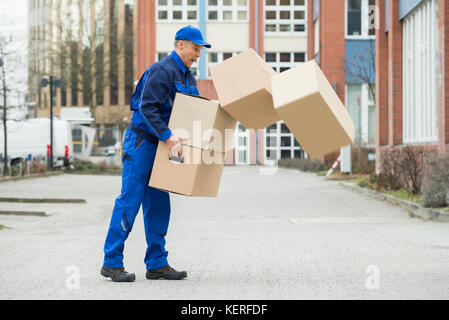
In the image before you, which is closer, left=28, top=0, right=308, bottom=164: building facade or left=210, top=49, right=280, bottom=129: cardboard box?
left=210, top=49, right=280, bottom=129: cardboard box

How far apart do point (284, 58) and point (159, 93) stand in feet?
147

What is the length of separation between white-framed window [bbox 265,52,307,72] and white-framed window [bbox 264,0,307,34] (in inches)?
64.6

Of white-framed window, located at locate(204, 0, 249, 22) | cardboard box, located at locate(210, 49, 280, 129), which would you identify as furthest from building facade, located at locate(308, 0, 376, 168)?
cardboard box, located at locate(210, 49, 280, 129)

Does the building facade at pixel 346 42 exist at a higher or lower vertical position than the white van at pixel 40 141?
higher

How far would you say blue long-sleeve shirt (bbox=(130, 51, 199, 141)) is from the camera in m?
5.51

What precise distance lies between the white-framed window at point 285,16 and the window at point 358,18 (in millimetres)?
13100

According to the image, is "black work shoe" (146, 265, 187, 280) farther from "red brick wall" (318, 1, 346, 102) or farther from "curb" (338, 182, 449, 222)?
"red brick wall" (318, 1, 346, 102)

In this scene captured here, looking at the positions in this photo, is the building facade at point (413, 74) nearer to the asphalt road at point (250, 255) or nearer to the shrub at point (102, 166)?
the asphalt road at point (250, 255)

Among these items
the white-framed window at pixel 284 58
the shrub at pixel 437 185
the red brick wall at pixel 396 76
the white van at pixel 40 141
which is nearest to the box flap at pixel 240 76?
the shrub at pixel 437 185

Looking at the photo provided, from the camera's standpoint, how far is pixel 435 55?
54.3 feet

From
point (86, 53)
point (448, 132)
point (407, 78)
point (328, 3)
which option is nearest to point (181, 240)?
point (448, 132)

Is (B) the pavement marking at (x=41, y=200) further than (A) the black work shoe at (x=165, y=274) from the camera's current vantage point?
Yes

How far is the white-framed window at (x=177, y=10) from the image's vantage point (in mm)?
48969

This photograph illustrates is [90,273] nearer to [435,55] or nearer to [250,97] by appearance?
[250,97]
